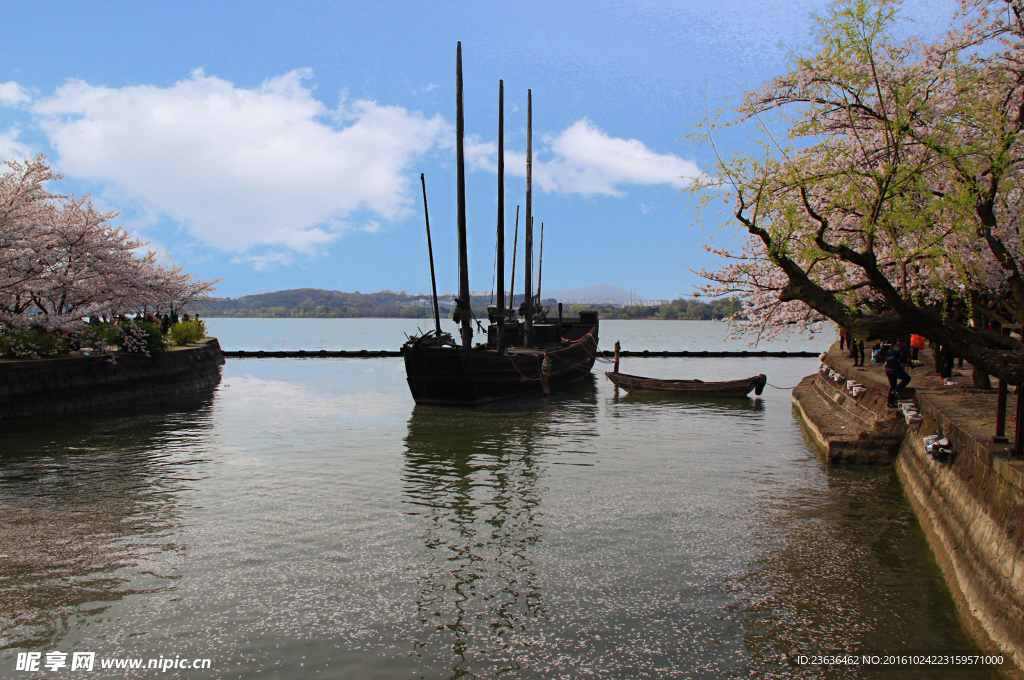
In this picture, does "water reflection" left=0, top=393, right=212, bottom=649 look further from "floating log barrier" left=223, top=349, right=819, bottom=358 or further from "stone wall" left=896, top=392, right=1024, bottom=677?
"floating log barrier" left=223, top=349, right=819, bottom=358

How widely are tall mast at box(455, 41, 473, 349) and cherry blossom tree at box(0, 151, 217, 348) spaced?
48.7 ft

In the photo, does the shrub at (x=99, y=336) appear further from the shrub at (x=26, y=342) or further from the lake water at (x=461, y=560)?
the lake water at (x=461, y=560)

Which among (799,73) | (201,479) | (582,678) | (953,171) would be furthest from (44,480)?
(953,171)

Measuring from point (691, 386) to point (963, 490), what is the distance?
79.5 ft

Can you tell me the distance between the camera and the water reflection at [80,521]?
8398mm

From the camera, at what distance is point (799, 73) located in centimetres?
1304

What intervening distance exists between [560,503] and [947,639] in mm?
7092

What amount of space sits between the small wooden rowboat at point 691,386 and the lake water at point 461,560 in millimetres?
12810

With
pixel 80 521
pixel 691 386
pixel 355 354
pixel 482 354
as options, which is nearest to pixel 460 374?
pixel 482 354

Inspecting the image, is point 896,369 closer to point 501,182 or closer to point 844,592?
point 844,592

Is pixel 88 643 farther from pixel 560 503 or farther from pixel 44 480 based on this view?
pixel 44 480

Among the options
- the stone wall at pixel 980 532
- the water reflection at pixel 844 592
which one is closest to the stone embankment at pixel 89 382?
the water reflection at pixel 844 592

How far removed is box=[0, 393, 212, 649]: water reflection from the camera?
8.40 metres

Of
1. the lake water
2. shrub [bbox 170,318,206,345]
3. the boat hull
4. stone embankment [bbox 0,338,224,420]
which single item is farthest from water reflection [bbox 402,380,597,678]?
shrub [bbox 170,318,206,345]
